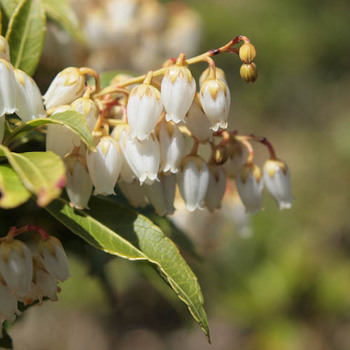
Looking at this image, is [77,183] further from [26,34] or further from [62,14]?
[62,14]

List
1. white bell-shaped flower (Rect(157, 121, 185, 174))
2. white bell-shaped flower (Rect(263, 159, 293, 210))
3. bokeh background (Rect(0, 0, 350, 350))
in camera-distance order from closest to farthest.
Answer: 1. white bell-shaped flower (Rect(157, 121, 185, 174))
2. white bell-shaped flower (Rect(263, 159, 293, 210))
3. bokeh background (Rect(0, 0, 350, 350))

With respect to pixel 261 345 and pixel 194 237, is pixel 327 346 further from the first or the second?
pixel 194 237

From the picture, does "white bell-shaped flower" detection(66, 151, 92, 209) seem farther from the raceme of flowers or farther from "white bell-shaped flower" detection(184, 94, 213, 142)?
"white bell-shaped flower" detection(184, 94, 213, 142)

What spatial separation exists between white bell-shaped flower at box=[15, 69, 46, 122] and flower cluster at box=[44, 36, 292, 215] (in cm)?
3

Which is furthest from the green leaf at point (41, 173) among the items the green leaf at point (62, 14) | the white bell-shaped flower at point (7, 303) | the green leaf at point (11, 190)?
the green leaf at point (62, 14)

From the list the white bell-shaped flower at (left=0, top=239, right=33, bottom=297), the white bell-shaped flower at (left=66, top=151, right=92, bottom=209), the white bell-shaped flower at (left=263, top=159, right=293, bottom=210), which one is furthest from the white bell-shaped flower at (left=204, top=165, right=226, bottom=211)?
the white bell-shaped flower at (left=0, top=239, right=33, bottom=297)

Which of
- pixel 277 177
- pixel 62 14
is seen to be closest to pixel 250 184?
pixel 277 177

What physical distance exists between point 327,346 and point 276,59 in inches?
134

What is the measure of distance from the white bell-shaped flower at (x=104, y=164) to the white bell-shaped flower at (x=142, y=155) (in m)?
0.02

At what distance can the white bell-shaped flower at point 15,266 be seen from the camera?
34.8 inches

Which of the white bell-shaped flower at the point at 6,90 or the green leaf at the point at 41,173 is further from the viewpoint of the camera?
the white bell-shaped flower at the point at 6,90

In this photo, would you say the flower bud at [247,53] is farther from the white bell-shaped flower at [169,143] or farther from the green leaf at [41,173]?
the green leaf at [41,173]

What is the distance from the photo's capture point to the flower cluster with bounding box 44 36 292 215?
3.05 ft

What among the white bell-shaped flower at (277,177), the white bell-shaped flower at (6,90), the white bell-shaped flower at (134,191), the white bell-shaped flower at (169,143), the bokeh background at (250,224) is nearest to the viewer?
the white bell-shaped flower at (6,90)
